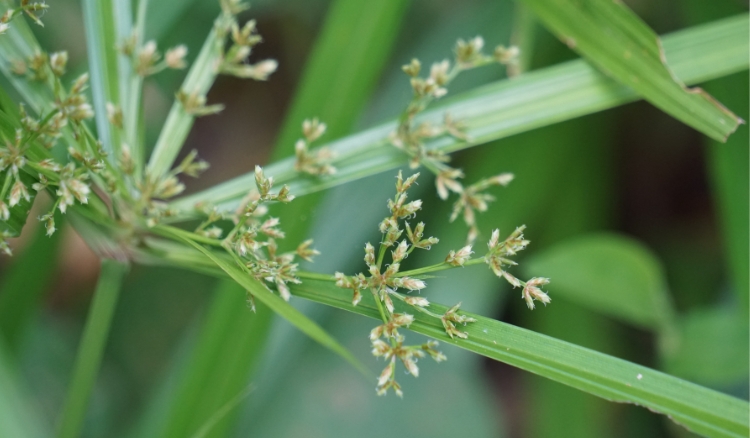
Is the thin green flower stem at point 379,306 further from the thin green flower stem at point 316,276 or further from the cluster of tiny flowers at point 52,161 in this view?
the cluster of tiny flowers at point 52,161

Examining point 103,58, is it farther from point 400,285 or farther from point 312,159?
point 400,285

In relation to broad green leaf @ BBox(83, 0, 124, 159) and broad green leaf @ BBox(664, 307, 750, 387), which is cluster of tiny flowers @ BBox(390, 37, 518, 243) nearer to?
broad green leaf @ BBox(83, 0, 124, 159)

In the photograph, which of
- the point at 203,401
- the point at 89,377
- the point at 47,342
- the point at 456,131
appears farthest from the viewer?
the point at 47,342

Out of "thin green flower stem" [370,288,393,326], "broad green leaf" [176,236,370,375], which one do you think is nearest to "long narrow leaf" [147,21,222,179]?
"broad green leaf" [176,236,370,375]

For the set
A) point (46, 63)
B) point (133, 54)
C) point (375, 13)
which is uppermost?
point (375, 13)

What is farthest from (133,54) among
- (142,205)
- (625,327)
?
(625,327)

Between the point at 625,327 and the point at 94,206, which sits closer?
the point at 94,206

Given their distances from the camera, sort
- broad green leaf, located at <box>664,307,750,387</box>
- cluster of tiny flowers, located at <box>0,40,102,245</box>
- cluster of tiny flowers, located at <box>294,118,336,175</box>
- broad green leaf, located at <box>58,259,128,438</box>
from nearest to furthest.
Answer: cluster of tiny flowers, located at <box>0,40,102,245</box>, broad green leaf, located at <box>58,259,128,438</box>, cluster of tiny flowers, located at <box>294,118,336,175</box>, broad green leaf, located at <box>664,307,750,387</box>

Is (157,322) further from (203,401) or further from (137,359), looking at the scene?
(203,401)
